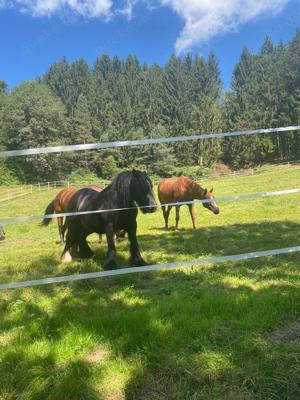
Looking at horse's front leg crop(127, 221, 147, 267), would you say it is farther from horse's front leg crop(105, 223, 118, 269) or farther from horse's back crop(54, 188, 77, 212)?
horse's back crop(54, 188, 77, 212)

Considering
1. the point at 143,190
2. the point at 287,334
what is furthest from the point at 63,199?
the point at 287,334

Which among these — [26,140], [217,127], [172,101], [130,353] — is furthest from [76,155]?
[130,353]

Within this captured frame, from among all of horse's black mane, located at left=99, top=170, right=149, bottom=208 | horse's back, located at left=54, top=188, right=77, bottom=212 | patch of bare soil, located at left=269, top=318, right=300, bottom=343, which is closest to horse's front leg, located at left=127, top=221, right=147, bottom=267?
horse's black mane, located at left=99, top=170, right=149, bottom=208

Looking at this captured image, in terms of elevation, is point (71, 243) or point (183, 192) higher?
point (183, 192)

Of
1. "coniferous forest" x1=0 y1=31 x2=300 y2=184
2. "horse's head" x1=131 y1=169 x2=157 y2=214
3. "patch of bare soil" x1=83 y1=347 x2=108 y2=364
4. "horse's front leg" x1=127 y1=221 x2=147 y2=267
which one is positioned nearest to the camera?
"patch of bare soil" x1=83 y1=347 x2=108 y2=364

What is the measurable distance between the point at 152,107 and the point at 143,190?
5897cm

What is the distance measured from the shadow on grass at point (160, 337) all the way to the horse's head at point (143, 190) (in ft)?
3.51

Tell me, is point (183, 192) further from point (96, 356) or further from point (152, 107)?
point (152, 107)

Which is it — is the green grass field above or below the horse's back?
below

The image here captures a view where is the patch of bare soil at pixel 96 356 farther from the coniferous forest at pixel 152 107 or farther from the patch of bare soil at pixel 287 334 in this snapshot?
the coniferous forest at pixel 152 107

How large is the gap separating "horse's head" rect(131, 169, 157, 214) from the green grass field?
3.51 ft

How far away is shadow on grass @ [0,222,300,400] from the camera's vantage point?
7.84ft

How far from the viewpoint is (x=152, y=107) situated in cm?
6166

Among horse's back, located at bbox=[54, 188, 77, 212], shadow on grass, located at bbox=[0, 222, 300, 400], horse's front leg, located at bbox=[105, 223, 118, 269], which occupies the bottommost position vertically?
shadow on grass, located at bbox=[0, 222, 300, 400]
